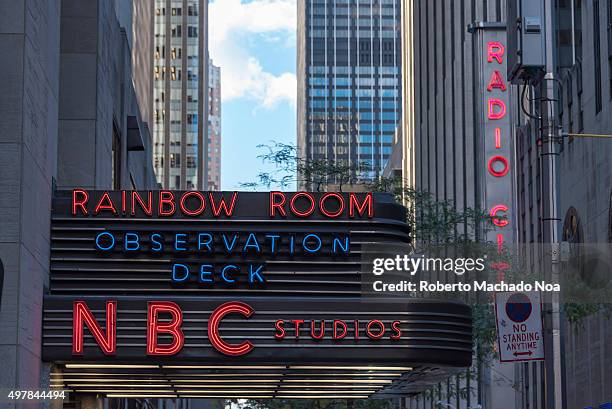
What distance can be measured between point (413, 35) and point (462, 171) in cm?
4203

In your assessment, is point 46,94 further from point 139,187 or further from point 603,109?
point 603,109

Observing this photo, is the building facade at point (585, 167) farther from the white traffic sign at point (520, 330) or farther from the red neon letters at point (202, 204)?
the white traffic sign at point (520, 330)

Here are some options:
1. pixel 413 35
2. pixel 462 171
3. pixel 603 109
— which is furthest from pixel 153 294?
pixel 413 35

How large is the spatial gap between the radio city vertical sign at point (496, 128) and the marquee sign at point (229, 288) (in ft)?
153

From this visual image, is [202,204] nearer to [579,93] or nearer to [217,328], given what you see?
[217,328]

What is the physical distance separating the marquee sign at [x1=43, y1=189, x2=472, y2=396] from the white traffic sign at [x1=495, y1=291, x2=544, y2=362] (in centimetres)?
611

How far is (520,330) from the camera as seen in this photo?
2084 centimetres

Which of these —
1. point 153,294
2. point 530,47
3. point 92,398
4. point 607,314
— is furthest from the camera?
point 607,314

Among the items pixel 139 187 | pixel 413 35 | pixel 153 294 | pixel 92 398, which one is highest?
pixel 413 35

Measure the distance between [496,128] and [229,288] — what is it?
50.3 m

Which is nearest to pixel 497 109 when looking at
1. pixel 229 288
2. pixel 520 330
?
pixel 229 288

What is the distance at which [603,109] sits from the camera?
53344 millimetres

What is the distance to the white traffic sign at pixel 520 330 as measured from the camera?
20.8 meters

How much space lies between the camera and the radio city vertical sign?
74375 mm
